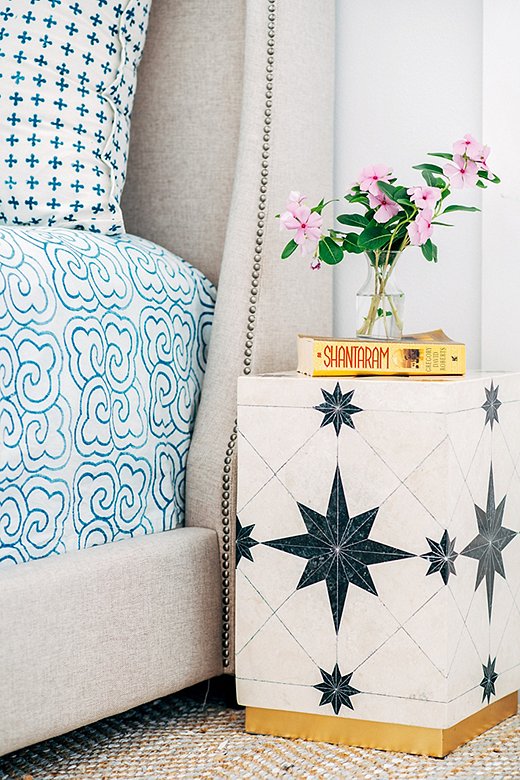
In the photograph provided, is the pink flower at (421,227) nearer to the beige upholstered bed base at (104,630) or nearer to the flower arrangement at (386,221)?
the flower arrangement at (386,221)

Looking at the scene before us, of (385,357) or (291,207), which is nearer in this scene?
(385,357)

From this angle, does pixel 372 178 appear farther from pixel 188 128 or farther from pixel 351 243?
→ pixel 188 128

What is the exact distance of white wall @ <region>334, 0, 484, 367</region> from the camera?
5.35ft

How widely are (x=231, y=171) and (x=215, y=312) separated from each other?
10.9 inches

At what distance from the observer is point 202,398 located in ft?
5.14

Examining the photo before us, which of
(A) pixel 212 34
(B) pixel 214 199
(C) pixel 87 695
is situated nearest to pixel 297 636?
(C) pixel 87 695

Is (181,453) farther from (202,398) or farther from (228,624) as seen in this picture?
(228,624)

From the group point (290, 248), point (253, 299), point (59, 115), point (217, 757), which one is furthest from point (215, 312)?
point (217, 757)

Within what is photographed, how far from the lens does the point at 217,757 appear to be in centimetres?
132

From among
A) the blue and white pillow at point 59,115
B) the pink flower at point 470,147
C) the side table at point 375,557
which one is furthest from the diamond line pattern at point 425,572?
the blue and white pillow at point 59,115

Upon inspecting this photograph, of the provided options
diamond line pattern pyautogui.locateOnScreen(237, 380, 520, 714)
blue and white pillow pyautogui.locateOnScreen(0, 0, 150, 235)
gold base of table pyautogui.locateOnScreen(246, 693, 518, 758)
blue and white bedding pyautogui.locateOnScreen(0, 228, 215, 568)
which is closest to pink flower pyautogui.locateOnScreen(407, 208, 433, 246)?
diamond line pattern pyautogui.locateOnScreen(237, 380, 520, 714)

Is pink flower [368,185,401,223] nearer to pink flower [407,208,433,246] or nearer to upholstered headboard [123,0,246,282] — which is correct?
pink flower [407,208,433,246]

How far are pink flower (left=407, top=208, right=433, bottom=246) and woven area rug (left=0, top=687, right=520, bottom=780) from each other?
2.25 feet

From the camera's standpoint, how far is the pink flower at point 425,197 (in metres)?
1.37
